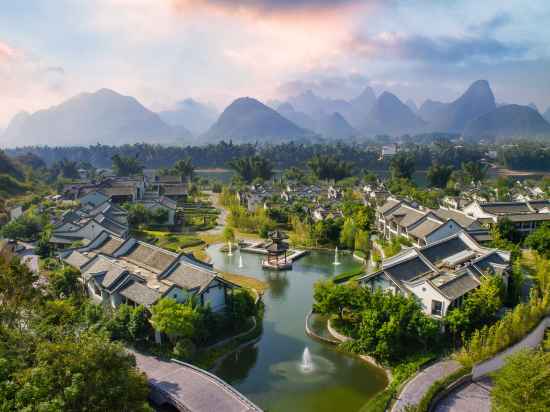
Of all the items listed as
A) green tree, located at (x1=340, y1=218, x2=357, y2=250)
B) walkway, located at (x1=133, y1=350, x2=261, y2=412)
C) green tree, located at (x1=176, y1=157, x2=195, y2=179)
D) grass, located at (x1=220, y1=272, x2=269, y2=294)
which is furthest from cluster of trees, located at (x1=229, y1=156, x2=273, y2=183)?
walkway, located at (x1=133, y1=350, x2=261, y2=412)

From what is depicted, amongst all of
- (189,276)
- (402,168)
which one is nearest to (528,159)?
(402,168)

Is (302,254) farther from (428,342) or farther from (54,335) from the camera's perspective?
(54,335)

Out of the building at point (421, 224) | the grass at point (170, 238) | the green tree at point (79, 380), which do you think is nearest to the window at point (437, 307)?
the building at point (421, 224)

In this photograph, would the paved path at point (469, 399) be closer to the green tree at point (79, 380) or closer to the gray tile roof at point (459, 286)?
the gray tile roof at point (459, 286)

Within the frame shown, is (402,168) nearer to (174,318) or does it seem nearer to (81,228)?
(81,228)

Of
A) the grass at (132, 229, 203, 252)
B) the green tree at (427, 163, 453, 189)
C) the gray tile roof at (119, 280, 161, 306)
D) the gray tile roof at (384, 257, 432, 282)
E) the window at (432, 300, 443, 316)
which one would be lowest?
the grass at (132, 229, 203, 252)

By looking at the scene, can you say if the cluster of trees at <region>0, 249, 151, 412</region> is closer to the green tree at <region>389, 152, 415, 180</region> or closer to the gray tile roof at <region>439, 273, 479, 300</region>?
the gray tile roof at <region>439, 273, 479, 300</region>
